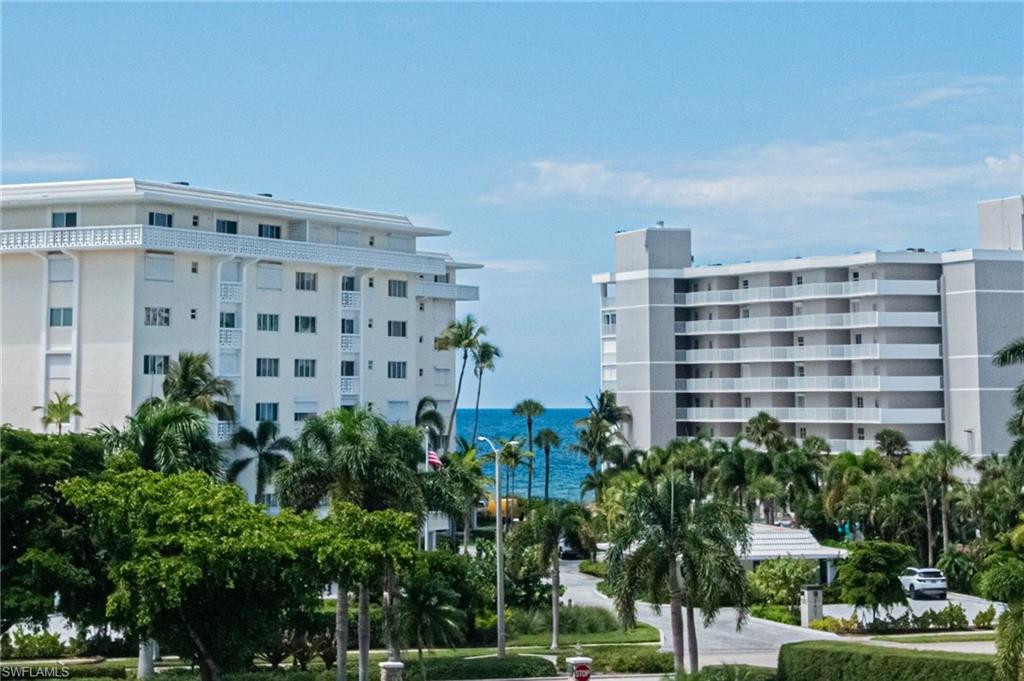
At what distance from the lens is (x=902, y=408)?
285 ft

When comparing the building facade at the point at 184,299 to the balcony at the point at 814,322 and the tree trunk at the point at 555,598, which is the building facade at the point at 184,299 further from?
the balcony at the point at 814,322

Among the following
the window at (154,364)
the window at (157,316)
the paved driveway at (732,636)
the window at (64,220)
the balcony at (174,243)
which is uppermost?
the window at (64,220)

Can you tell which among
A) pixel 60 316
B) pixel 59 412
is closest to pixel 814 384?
pixel 60 316

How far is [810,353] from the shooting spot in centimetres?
9138

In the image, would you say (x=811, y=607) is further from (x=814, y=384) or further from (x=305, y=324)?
(x=814, y=384)

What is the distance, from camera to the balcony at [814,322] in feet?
287

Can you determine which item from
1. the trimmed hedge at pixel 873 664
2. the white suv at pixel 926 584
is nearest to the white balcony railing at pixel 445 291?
the white suv at pixel 926 584

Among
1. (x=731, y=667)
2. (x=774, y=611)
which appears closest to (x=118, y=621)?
(x=731, y=667)

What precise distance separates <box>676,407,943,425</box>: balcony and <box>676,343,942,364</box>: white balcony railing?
3.61 meters

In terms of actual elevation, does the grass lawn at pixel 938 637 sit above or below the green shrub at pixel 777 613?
Answer: below

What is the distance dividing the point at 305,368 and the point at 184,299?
8.69 meters

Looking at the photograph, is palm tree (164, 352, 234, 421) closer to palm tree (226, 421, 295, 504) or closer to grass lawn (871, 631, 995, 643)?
palm tree (226, 421, 295, 504)

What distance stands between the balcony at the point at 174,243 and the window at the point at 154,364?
5.75 meters

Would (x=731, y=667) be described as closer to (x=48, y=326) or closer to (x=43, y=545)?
(x=43, y=545)
